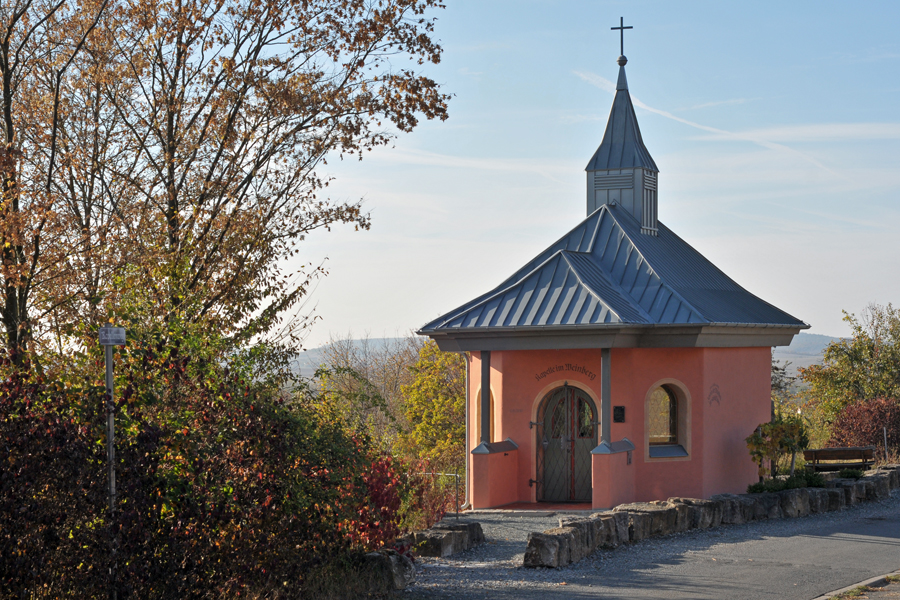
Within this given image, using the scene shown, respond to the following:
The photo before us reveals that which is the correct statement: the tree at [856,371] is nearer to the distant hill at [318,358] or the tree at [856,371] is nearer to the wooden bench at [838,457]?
the wooden bench at [838,457]

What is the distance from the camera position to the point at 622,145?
20219 millimetres

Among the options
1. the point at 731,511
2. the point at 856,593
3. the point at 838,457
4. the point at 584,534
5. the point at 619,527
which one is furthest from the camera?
the point at 838,457

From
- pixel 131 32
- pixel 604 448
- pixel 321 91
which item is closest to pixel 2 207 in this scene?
pixel 131 32

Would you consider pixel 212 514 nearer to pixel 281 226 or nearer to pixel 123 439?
pixel 123 439

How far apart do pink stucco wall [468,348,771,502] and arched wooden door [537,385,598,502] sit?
0.22m

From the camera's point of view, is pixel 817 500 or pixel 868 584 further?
pixel 817 500

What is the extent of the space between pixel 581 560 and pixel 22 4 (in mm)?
10623

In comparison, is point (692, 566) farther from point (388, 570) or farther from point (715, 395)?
point (715, 395)

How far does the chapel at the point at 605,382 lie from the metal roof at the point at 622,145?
1.99 m

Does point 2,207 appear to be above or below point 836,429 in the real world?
above

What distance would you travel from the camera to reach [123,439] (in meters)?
7.17

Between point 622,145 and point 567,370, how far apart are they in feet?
19.0

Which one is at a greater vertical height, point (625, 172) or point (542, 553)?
point (625, 172)

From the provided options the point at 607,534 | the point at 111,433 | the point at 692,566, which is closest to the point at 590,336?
the point at 607,534
